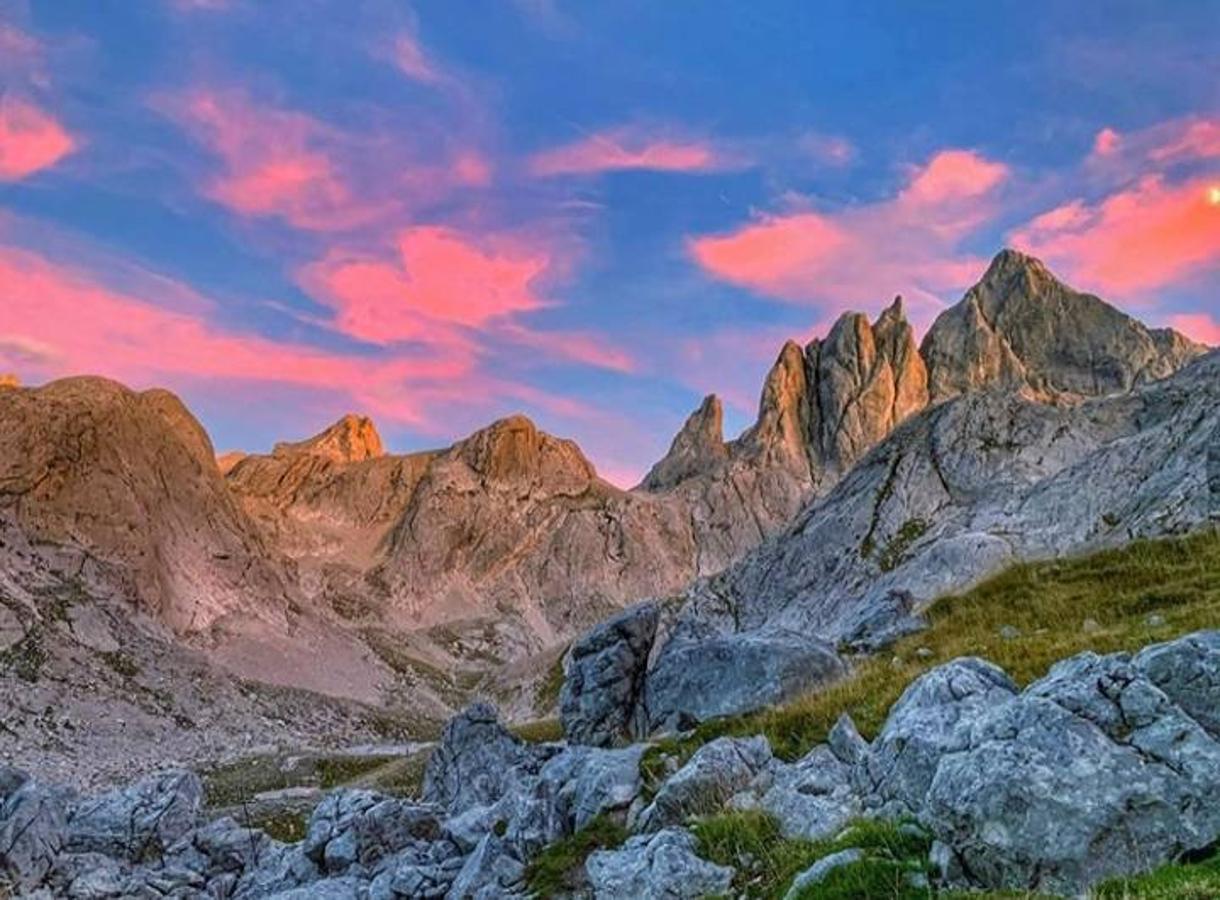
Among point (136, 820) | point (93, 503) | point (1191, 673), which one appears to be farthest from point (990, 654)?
point (93, 503)

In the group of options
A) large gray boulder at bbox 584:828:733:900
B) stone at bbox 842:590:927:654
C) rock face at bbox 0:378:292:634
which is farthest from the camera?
rock face at bbox 0:378:292:634

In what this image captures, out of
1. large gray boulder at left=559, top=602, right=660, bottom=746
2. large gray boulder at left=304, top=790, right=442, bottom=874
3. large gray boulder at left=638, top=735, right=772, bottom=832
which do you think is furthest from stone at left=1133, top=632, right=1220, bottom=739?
large gray boulder at left=304, top=790, right=442, bottom=874

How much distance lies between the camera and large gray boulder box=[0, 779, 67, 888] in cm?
3834

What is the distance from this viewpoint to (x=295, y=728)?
6102 inches

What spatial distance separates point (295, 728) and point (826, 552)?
8938 centimetres

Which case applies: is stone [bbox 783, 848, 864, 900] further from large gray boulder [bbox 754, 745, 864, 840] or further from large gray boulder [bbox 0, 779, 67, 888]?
large gray boulder [bbox 0, 779, 67, 888]

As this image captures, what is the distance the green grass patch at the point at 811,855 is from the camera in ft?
41.9

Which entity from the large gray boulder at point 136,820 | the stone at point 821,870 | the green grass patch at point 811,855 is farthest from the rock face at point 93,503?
the stone at point 821,870

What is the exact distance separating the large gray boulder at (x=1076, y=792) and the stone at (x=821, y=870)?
1.33 m

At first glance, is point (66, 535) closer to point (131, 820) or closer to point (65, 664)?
point (65, 664)

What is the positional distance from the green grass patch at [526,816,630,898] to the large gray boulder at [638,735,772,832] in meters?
1.34

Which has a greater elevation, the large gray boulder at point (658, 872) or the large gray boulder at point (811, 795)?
the large gray boulder at point (811, 795)

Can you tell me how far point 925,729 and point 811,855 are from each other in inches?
120

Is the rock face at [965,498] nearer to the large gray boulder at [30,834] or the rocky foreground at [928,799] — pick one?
the large gray boulder at [30,834]
